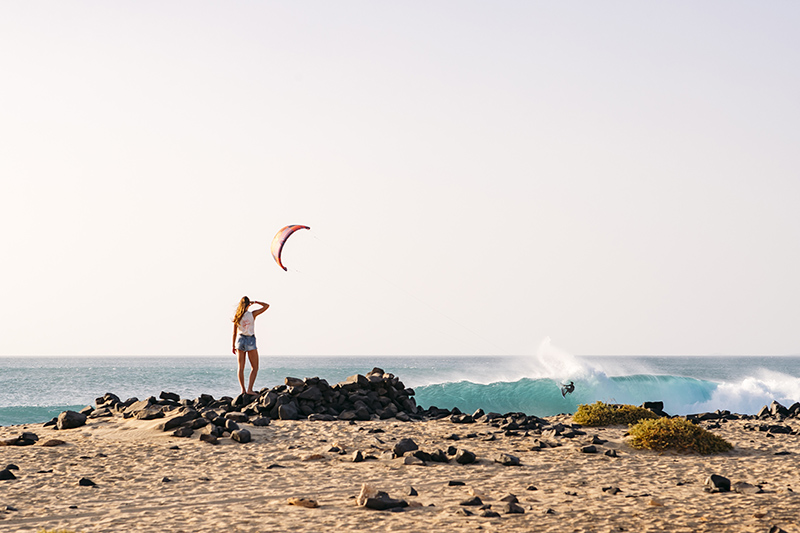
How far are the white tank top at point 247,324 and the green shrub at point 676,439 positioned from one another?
28.3 feet

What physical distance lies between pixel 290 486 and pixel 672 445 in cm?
740

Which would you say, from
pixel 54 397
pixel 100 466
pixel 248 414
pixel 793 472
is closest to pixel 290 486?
pixel 100 466

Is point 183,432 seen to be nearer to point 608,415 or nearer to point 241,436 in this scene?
point 241,436

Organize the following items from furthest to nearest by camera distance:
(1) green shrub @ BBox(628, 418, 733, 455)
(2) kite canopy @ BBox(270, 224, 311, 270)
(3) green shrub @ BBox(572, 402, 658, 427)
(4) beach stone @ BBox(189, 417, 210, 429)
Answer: (2) kite canopy @ BBox(270, 224, 311, 270) < (3) green shrub @ BBox(572, 402, 658, 427) < (4) beach stone @ BBox(189, 417, 210, 429) < (1) green shrub @ BBox(628, 418, 733, 455)

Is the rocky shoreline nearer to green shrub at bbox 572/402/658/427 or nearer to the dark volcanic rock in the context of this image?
the dark volcanic rock

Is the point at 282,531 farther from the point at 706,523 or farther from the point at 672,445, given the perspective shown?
the point at 672,445

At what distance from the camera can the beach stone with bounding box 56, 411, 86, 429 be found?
1497 centimetres

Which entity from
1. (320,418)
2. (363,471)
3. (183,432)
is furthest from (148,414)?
(363,471)

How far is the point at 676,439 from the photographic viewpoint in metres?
12.4

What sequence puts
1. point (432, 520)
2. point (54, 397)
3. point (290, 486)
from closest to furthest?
1. point (432, 520)
2. point (290, 486)
3. point (54, 397)

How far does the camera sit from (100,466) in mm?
10539

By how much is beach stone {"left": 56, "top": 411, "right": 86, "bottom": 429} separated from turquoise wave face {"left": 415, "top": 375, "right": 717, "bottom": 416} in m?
19.5

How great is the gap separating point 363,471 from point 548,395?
26.0 metres

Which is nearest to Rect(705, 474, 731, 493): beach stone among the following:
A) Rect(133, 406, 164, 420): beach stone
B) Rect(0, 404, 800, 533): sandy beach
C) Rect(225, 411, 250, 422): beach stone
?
Rect(0, 404, 800, 533): sandy beach
